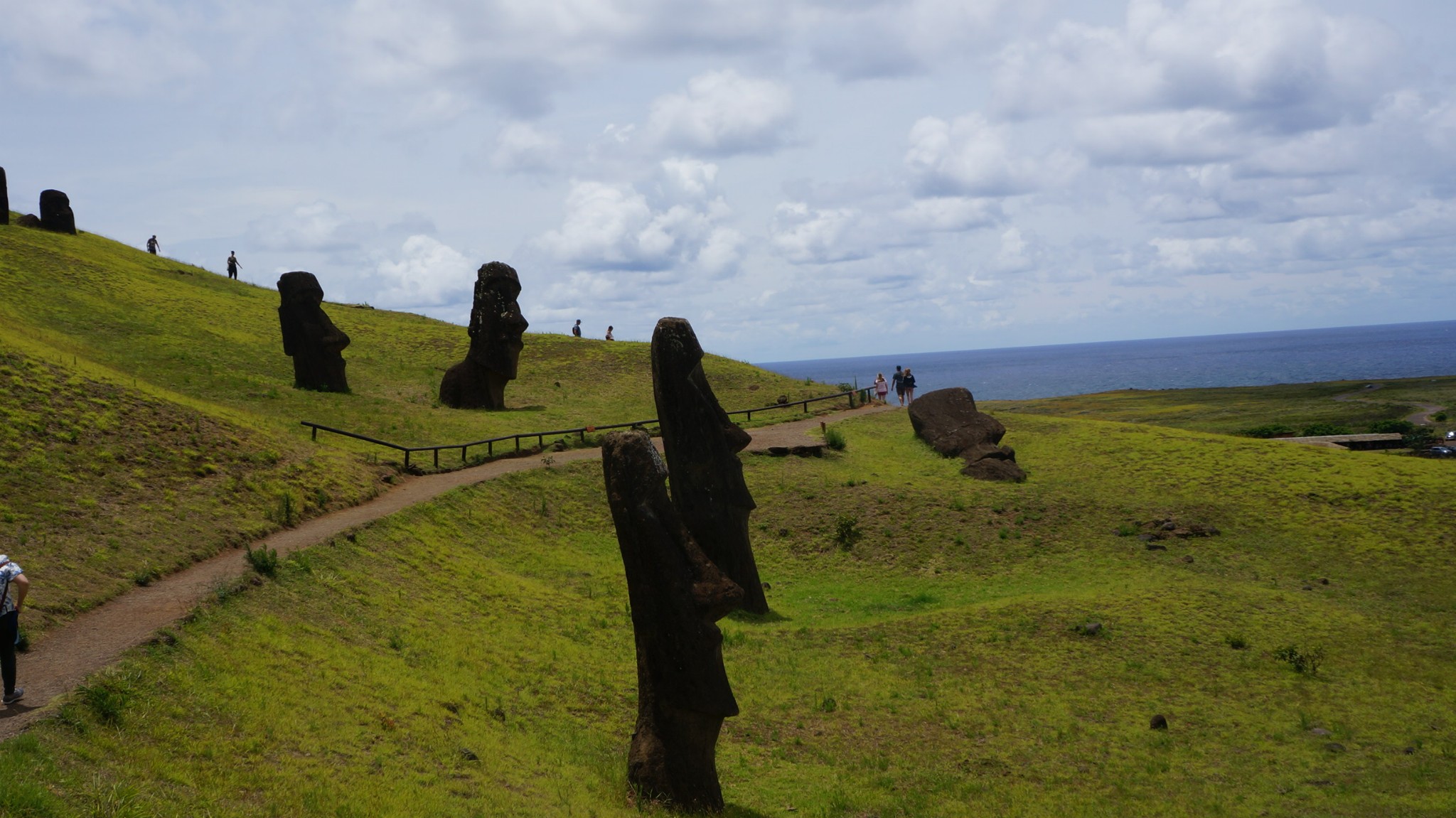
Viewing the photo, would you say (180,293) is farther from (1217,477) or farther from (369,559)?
(1217,477)

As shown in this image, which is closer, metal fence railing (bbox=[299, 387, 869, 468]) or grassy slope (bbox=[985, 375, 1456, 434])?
metal fence railing (bbox=[299, 387, 869, 468])

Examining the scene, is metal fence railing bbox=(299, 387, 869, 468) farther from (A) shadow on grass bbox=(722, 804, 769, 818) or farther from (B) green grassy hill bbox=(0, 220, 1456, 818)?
(A) shadow on grass bbox=(722, 804, 769, 818)

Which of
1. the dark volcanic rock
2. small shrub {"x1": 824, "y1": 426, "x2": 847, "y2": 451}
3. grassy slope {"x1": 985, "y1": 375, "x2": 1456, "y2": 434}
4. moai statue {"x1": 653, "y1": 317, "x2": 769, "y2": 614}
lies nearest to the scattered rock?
the dark volcanic rock

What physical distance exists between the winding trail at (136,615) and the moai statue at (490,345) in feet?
46.0

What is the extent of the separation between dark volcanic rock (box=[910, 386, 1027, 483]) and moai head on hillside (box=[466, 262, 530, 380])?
1544 centimetres

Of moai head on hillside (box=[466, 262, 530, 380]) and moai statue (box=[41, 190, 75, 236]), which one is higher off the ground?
moai statue (box=[41, 190, 75, 236])

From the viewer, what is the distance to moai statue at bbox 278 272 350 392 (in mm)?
38875

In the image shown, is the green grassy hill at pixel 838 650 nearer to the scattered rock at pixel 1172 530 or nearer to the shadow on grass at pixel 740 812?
the shadow on grass at pixel 740 812

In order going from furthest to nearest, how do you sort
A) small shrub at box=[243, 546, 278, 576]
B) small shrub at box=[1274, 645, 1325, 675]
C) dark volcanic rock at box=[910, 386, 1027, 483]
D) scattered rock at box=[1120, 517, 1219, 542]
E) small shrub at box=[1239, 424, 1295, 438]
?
1. small shrub at box=[1239, 424, 1295, 438]
2. dark volcanic rock at box=[910, 386, 1027, 483]
3. scattered rock at box=[1120, 517, 1219, 542]
4. small shrub at box=[1274, 645, 1325, 675]
5. small shrub at box=[243, 546, 278, 576]

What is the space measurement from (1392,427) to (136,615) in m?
62.4

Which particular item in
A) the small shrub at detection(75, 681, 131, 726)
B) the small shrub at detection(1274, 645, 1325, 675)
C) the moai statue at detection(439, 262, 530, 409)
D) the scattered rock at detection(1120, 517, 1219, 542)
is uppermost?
the moai statue at detection(439, 262, 530, 409)

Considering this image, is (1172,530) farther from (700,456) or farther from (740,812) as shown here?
(740,812)

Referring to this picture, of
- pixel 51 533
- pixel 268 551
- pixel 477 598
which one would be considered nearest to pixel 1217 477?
pixel 477 598

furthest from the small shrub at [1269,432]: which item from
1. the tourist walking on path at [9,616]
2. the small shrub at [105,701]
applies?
the tourist walking on path at [9,616]
